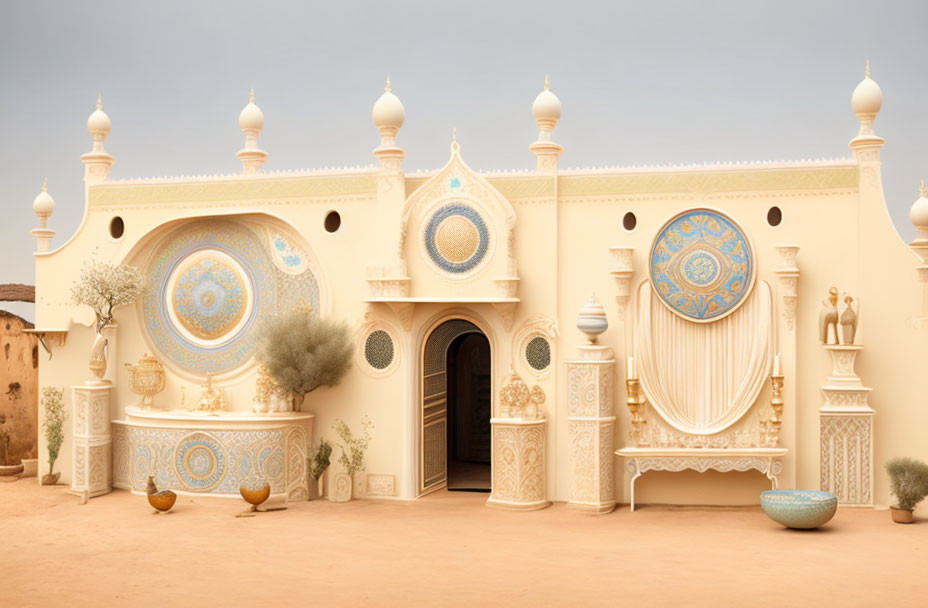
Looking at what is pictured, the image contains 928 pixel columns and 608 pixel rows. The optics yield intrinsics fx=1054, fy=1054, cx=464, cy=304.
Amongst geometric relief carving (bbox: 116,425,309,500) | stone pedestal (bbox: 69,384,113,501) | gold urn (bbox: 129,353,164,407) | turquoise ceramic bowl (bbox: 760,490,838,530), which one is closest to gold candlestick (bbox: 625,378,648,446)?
turquoise ceramic bowl (bbox: 760,490,838,530)

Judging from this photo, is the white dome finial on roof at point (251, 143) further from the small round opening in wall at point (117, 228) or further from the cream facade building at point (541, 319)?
the small round opening in wall at point (117, 228)

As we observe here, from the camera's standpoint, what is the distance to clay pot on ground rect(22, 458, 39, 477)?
15008mm

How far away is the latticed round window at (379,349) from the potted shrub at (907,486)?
228 inches

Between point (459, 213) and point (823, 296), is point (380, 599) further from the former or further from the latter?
point (823, 296)

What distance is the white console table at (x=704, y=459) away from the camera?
38.0ft

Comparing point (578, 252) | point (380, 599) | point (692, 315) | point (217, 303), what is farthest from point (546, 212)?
point (380, 599)

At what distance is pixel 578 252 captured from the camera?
12438 millimetres

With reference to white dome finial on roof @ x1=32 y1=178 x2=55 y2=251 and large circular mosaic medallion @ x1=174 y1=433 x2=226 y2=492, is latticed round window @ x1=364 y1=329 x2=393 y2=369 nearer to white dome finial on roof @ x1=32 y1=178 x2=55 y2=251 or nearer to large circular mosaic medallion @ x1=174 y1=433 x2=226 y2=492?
large circular mosaic medallion @ x1=174 y1=433 x2=226 y2=492

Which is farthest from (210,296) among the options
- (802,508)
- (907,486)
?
(907,486)

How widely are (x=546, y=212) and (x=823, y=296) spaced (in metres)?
3.28

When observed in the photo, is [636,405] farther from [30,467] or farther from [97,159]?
[30,467]

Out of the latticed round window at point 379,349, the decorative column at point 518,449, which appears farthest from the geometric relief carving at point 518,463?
the latticed round window at point 379,349

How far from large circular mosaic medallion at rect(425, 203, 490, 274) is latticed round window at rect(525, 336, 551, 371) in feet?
3.80

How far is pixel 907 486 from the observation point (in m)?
10.9
